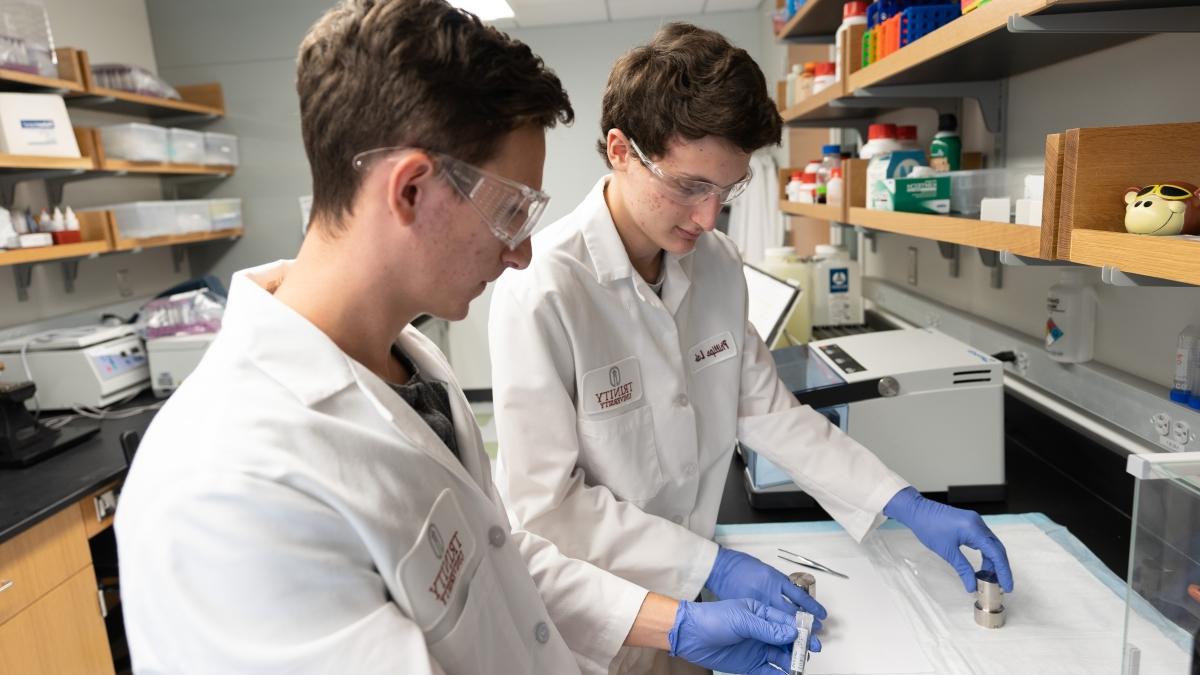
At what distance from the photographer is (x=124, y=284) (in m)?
3.58

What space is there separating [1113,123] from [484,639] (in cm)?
143

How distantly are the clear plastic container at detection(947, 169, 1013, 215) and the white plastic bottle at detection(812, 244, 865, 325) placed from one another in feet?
3.94

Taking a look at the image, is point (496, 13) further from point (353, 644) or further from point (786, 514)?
point (353, 644)

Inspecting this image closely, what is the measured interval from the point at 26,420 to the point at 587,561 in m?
2.06

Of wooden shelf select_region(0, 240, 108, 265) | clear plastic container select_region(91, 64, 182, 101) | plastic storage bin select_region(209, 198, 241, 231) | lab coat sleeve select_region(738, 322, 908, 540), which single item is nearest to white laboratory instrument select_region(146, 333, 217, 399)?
wooden shelf select_region(0, 240, 108, 265)

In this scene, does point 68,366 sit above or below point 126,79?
below

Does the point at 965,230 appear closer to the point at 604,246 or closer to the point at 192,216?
the point at 604,246

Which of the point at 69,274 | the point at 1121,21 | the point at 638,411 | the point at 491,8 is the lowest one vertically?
the point at 638,411

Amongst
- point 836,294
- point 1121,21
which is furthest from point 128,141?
point 1121,21

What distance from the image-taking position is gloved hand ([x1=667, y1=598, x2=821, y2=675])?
980mm

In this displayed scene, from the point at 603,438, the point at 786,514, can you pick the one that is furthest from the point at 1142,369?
the point at 603,438

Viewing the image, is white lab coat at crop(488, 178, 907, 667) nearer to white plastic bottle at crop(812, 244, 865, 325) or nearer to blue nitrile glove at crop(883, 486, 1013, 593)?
blue nitrile glove at crop(883, 486, 1013, 593)

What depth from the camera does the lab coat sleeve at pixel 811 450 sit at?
1.29m

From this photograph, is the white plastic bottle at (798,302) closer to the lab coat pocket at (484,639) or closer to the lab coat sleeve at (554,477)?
the lab coat sleeve at (554,477)
